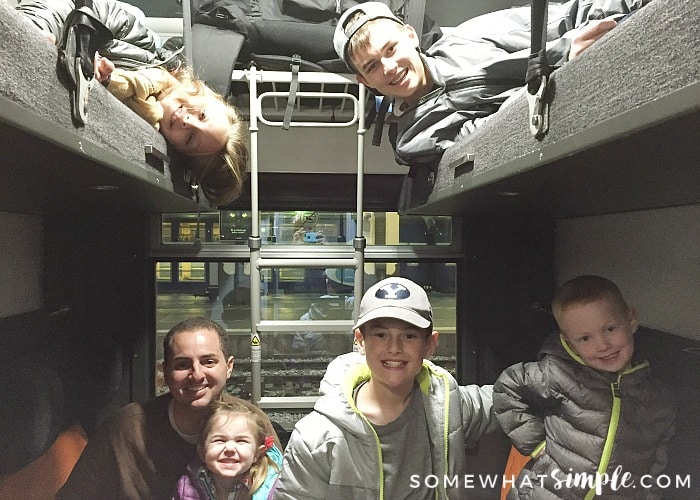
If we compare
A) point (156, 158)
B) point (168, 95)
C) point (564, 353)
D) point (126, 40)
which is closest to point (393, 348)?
point (564, 353)

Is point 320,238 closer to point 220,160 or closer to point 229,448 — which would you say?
point 220,160

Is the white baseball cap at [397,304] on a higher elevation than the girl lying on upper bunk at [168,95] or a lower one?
lower

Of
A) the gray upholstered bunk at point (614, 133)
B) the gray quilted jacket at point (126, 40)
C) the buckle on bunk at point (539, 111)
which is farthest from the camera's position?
the gray quilted jacket at point (126, 40)

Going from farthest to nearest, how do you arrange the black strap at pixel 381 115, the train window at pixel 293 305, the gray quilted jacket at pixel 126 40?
the train window at pixel 293 305 → the black strap at pixel 381 115 → the gray quilted jacket at pixel 126 40

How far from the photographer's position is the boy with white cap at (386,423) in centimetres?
91

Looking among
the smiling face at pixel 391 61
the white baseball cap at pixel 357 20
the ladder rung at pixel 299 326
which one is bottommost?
the ladder rung at pixel 299 326

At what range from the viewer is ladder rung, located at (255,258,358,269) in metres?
1.43

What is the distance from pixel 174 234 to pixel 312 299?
1.66 ft

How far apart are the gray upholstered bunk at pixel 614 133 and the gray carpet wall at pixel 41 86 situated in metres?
0.57

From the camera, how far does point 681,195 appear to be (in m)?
0.89

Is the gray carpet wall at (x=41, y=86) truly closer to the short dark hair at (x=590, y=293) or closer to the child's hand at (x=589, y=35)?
the child's hand at (x=589, y=35)

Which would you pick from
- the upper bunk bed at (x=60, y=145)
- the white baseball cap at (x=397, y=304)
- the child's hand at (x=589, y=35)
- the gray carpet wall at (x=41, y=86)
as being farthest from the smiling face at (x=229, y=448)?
the child's hand at (x=589, y=35)

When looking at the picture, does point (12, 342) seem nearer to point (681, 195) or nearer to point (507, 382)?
point (507, 382)

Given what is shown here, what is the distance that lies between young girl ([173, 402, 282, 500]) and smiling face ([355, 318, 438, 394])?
14.0 inches
